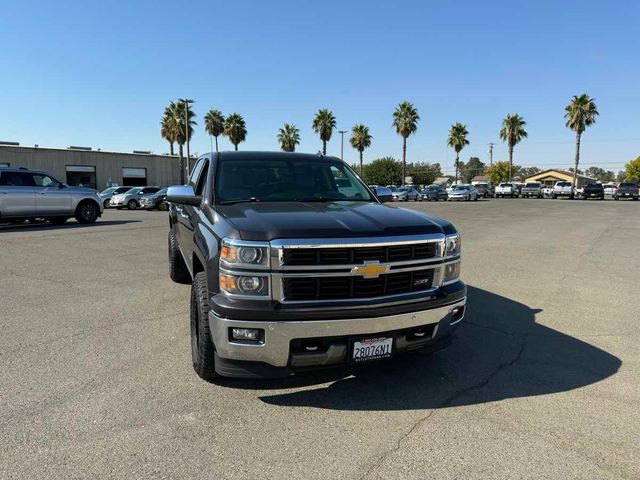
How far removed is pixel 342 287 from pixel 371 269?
234mm

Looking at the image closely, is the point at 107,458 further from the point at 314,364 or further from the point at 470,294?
the point at 470,294

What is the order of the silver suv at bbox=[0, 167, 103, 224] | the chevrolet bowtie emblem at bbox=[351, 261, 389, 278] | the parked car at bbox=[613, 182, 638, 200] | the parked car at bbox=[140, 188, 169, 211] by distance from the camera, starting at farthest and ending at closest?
1. the parked car at bbox=[613, 182, 638, 200]
2. the parked car at bbox=[140, 188, 169, 211]
3. the silver suv at bbox=[0, 167, 103, 224]
4. the chevrolet bowtie emblem at bbox=[351, 261, 389, 278]

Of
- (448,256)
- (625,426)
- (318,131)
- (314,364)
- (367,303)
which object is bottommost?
(625,426)

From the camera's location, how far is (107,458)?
2723 millimetres

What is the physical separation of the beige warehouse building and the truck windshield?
47.6 meters

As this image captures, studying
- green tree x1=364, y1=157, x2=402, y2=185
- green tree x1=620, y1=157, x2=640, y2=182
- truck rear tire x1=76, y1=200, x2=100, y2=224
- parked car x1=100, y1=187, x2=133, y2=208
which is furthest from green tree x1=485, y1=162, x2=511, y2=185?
truck rear tire x1=76, y1=200, x2=100, y2=224

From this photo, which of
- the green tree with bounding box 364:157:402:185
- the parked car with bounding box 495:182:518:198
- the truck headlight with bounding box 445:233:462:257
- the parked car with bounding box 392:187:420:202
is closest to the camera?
the truck headlight with bounding box 445:233:462:257

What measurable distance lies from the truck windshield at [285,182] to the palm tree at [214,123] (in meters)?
56.4

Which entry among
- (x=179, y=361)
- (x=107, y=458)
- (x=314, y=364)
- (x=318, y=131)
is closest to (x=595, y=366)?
(x=314, y=364)

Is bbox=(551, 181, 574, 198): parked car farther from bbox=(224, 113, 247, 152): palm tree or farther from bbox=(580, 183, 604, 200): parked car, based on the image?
bbox=(224, 113, 247, 152): palm tree

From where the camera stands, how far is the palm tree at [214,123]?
58.2m

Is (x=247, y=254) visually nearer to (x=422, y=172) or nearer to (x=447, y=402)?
(x=447, y=402)

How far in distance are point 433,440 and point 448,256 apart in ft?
4.41

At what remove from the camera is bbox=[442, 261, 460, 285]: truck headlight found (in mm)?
3607
